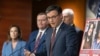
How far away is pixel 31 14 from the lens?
7270 mm

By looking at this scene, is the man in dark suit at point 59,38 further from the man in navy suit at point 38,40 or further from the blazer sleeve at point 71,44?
the man in navy suit at point 38,40

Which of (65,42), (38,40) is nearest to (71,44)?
(65,42)

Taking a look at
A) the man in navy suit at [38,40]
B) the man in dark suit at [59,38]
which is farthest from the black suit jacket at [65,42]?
the man in navy suit at [38,40]

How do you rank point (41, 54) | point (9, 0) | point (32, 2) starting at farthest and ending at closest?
point (32, 2) < point (9, 0) < point (41, 54)

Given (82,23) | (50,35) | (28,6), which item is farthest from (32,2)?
(50,35)

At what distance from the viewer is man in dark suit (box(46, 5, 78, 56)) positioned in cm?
→ 339

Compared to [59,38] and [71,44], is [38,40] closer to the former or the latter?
[59,38]

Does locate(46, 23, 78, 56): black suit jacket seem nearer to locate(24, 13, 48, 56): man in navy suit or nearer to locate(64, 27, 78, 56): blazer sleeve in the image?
locate(64, 27, 78, 56): blazer sleeve

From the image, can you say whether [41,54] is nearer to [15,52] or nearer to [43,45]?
[43,45]

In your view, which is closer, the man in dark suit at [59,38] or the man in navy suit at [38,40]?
the man in dark suit at [59,38]

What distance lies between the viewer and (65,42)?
3.46m

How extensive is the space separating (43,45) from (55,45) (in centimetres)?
83

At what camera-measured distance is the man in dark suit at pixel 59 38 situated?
11.1 feet

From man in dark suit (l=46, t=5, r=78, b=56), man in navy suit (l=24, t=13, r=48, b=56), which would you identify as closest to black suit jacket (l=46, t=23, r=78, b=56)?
man in dark suit (l=46, t=5, r=78, b=56)
